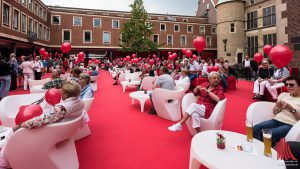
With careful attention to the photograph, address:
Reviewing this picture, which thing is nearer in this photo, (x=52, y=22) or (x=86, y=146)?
(x=86, y=146)

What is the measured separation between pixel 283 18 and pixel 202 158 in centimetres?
707

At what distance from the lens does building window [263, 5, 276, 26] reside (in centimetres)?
2251

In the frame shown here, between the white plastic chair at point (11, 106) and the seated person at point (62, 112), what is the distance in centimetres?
120

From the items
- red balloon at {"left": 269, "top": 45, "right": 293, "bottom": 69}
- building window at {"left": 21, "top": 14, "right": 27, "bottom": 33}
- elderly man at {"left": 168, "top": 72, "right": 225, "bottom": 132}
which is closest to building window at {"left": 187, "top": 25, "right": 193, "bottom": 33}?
building window at {"left": 21, "top": 14, "right": 27, "bottom": 33}

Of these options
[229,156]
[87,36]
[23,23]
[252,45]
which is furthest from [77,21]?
[229,156]

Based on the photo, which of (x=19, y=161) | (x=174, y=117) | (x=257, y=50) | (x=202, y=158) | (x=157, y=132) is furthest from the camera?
(x=257, y=50)

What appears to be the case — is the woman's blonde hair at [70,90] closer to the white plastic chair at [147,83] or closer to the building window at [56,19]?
the white plastic chair at [147,83]

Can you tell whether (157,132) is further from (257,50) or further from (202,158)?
(257,50)

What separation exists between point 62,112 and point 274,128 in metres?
2.51

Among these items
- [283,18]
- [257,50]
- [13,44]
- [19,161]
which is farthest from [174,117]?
[257,50]

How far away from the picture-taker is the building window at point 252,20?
25219 mm

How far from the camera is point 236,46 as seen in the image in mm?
26172

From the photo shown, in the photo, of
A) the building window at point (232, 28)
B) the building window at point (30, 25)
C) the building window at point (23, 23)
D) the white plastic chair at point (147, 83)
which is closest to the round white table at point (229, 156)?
the white plastic chair at point (147, 83)

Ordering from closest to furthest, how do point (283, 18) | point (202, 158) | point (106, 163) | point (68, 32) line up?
point (202, 158) < point (106, 163) < point (283, 18) < point (68, 32)
